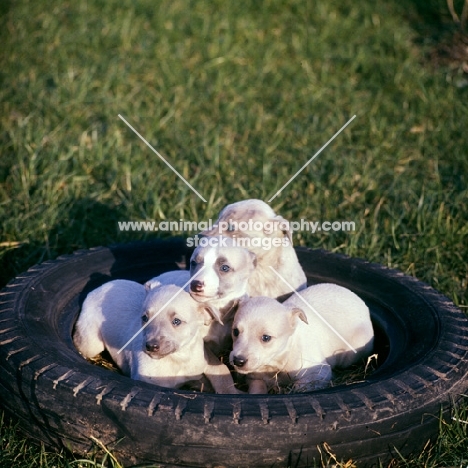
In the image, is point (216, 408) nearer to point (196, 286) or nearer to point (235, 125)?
point (196, 286)

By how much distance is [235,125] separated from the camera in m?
8.84

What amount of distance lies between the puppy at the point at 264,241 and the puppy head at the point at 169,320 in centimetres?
80

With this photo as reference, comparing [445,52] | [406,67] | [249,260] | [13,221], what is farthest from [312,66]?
[249,260]

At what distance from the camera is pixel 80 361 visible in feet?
12.7

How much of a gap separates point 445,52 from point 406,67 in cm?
103

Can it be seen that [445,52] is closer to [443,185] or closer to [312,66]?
[312,66]

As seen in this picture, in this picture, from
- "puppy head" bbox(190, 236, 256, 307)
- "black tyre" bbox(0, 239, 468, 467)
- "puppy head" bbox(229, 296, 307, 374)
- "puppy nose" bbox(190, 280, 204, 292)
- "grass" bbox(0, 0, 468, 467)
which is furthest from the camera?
"grass" bbox(0, 0, 468, 467)

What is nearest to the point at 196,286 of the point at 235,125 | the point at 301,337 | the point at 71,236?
the point at 301,337

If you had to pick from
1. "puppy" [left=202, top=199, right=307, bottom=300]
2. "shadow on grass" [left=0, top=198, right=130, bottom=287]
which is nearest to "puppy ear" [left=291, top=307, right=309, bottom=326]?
"puppy" [left=202, top=199, right=307, bottom=300]

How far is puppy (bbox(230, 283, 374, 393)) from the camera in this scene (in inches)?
160

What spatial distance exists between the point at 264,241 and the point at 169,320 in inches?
46.5

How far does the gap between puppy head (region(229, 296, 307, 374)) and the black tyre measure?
45 cm

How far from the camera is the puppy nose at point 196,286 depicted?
4133 millimetres

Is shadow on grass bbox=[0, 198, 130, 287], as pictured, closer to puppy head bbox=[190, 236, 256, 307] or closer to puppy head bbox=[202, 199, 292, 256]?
puppy head bbox=[202, 199, 292, 256]
